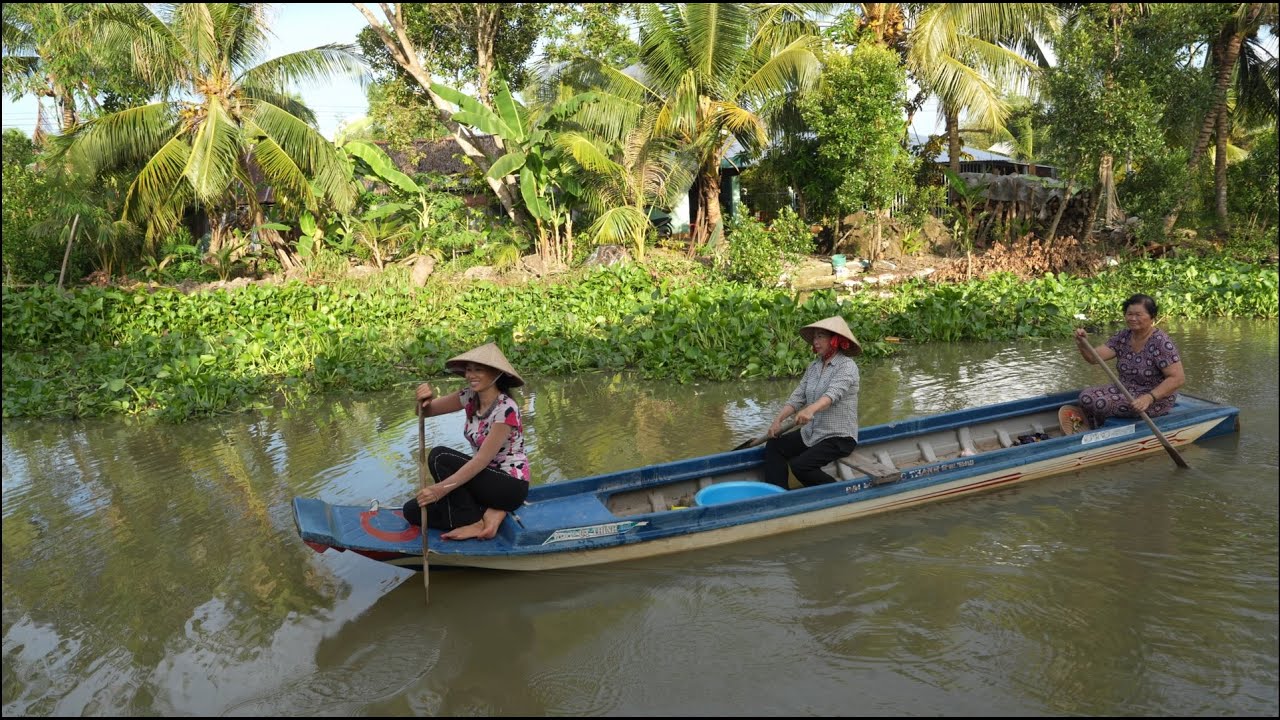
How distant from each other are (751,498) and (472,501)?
1478mm

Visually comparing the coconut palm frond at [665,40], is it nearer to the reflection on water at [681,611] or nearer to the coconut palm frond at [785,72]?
the coconut palm frond at [785,72]

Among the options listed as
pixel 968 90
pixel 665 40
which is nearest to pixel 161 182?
pixel 665 40

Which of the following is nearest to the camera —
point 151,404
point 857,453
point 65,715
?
point 65,715

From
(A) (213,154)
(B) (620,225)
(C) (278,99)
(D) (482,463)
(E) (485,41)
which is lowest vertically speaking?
(D) (482,463)

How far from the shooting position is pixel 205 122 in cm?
1287

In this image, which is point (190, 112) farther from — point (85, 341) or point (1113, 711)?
point (1113, 711)

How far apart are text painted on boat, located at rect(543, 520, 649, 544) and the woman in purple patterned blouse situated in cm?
323

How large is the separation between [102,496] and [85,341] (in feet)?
20.2

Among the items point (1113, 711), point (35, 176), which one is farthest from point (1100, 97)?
point (35, 176)

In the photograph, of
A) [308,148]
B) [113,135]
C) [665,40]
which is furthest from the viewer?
[665,40]

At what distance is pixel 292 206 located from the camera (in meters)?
14.7

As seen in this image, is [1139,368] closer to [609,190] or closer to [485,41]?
[609,190]

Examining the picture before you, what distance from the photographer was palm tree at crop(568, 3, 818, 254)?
45.6 ft

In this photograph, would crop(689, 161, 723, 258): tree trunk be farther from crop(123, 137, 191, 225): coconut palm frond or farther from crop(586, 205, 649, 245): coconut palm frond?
crop(123, 137, 191, 225): coconut palm frond
